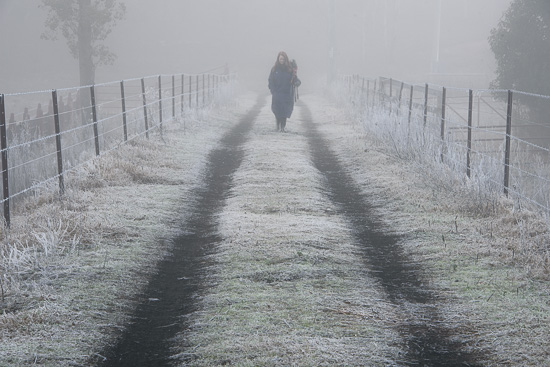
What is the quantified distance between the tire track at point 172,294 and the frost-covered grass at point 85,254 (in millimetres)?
127

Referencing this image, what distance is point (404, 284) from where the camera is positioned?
6184mm

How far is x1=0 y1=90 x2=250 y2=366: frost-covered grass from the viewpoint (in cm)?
497

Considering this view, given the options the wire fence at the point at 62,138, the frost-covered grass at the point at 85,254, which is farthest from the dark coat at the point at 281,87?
the frost-covered grass at the point at 85,254

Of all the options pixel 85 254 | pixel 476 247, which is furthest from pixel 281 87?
pixel 85 254

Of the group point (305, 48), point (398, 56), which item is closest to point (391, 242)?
point (398, 56)

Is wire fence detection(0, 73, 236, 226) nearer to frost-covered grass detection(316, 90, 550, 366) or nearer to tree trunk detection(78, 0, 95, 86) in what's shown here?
tree trunk detection(78, 0, 95, 86)

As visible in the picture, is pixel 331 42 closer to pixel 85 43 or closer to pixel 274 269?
pixel 85 43

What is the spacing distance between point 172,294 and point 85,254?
129 centimetres

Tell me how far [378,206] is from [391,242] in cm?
176

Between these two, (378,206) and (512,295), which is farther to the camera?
(378,206)

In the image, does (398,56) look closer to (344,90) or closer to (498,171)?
(344,90)

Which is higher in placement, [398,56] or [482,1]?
[482,1]

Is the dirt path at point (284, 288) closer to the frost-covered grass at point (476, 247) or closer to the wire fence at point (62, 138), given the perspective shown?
the frost-covered grass at point (476, 247)

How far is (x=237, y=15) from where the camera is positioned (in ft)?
286
